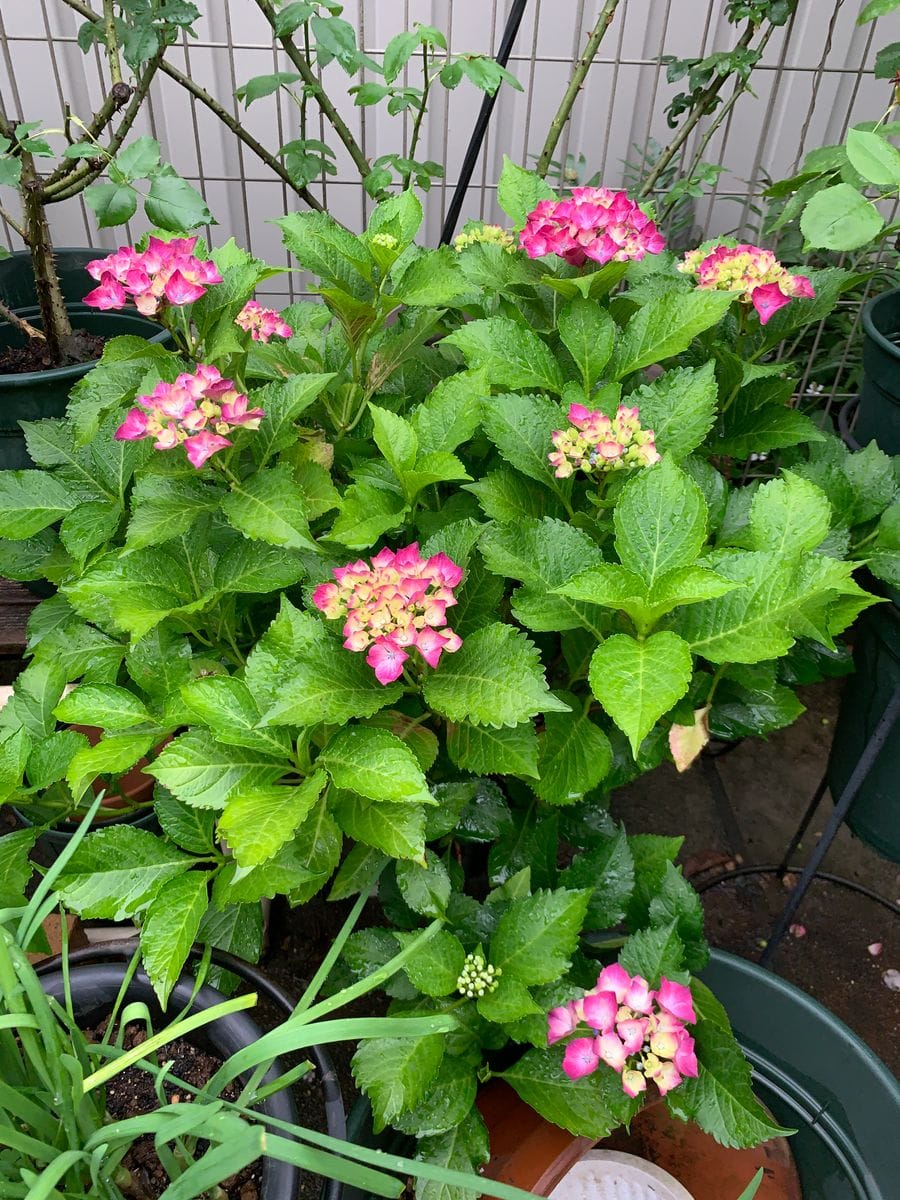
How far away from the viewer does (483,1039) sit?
0.78 m

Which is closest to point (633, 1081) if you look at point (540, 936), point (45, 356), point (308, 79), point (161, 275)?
point (540, 936)

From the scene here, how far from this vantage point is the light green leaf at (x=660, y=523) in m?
0.70

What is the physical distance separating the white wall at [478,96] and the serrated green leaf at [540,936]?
1.60m

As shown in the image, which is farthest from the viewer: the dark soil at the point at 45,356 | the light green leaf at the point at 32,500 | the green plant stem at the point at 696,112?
the green plant stem at the point at 696,112

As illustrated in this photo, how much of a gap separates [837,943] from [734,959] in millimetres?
740

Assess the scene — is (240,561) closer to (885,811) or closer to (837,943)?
(885,811)

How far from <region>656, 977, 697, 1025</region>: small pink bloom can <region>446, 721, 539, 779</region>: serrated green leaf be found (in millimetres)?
192

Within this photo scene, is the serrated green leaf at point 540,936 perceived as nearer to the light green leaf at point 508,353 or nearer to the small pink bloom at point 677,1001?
the small pink bloom at point 677,1001

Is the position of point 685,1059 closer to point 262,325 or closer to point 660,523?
point 660,523

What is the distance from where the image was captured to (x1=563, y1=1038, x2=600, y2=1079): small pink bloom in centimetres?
68

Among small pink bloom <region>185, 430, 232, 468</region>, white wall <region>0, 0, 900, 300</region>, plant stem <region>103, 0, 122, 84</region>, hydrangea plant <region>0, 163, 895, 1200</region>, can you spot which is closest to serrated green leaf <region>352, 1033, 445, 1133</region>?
hydrangea plant <region>0, 163, 895, 1200</region>

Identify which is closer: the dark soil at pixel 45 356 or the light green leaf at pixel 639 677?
the light green leaf at pixel 639 677

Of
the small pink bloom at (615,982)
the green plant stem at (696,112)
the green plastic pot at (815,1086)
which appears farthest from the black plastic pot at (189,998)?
the green plant stem at (696,112)

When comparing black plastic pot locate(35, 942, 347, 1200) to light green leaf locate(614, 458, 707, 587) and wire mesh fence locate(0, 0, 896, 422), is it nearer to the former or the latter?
light green leaf locate(614, 458, 707, 587)
